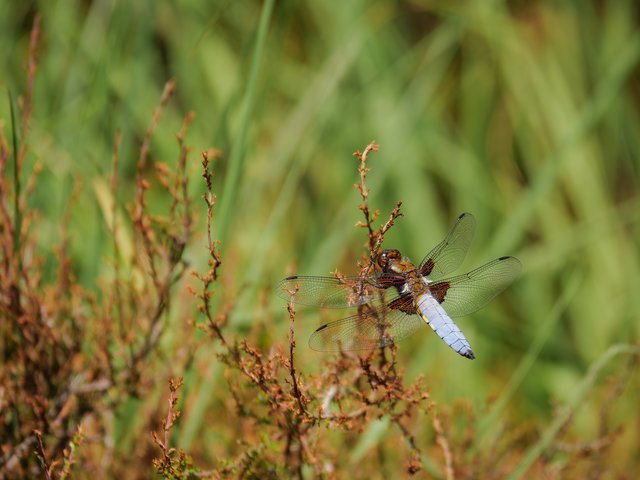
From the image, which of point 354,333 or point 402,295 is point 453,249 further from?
point 354,333

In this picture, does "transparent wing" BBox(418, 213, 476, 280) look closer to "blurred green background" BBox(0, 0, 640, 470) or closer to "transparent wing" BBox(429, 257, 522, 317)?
"transparent wing" BBox(429, 257, 522, 317)

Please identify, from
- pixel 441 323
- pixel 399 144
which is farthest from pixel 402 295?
pixel 399 144

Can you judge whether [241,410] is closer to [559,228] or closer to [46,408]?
[46,408]

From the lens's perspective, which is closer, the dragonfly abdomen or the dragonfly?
the dragonfly

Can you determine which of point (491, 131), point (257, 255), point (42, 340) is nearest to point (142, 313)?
point (42, 340)

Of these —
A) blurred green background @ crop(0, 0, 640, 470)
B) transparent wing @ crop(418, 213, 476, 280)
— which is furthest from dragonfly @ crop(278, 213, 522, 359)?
blurred green background @ crop(0, 0, 640, 470)

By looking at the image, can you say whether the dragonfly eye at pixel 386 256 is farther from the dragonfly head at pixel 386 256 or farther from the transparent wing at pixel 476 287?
the transparent wing at pixel 476 287

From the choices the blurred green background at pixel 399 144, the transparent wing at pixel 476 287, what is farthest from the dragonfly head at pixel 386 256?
the blurred green background at pixel 399 144
